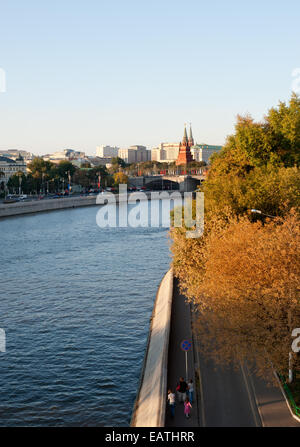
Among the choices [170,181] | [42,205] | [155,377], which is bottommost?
[155,377]

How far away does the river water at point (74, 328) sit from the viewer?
64.3 ft

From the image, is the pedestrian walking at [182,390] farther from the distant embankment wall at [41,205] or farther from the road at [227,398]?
the distant embankment wall at [41,205]

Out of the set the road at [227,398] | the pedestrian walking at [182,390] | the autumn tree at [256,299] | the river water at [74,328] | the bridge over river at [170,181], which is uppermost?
the bridge over river at [170,181]

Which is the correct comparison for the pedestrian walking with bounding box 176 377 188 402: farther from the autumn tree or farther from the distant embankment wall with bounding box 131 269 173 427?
the autumn tree

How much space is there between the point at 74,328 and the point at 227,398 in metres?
13.1

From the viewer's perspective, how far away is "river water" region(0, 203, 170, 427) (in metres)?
19.6

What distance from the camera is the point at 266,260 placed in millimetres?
17500

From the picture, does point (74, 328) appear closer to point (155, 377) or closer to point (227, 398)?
point (155, 377)

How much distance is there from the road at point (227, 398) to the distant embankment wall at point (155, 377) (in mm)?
464

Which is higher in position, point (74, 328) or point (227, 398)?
point (227, 398)

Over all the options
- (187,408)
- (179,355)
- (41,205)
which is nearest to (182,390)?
(187,408)

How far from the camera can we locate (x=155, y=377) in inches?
730

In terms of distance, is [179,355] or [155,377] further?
[179,355]

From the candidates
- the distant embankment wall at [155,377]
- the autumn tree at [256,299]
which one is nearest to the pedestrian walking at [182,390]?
the distant embankment wall at [155,377]
